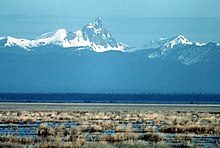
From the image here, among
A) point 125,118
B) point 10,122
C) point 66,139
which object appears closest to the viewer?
point 66,139

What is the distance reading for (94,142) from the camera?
37.1 meters

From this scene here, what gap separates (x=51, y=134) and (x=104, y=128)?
6.93 m

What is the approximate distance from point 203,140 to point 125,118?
23.0 meters

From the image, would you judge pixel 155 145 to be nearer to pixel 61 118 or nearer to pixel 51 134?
pixel 51 134

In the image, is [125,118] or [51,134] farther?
[125,118]

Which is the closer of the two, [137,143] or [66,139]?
[137,143]

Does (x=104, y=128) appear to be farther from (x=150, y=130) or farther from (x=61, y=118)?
(x=61, y=118)

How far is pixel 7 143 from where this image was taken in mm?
35562

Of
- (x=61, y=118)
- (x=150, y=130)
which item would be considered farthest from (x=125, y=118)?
(x=150, y=130)

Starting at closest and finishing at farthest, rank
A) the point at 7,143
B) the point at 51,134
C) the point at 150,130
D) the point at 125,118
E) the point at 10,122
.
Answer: the point at 7,143, the point at 51,134, the point at 150,130, the point at 10,122, the point at 125,118

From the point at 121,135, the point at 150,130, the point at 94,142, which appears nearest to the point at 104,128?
the point at 150,130

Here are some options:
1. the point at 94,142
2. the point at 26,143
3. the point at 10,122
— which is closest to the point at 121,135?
the point at 94,142

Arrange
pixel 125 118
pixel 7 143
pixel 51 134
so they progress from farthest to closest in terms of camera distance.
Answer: pixel 125 118 < pixel 51 134 < pixel 7 143

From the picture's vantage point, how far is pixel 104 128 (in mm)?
48719
